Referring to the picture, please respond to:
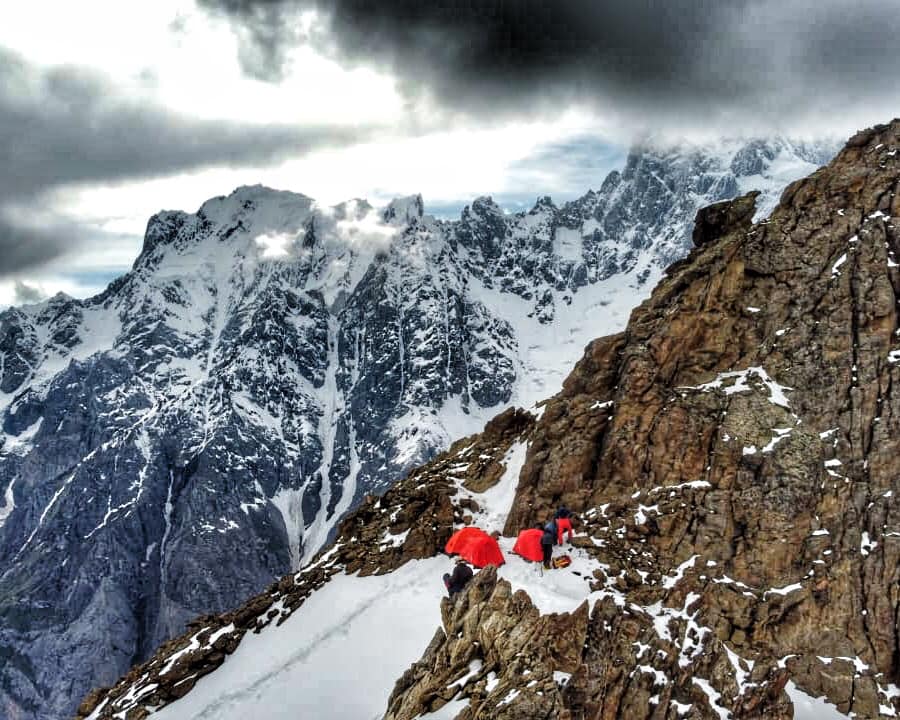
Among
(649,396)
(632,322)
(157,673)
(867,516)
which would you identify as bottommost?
(157,673)

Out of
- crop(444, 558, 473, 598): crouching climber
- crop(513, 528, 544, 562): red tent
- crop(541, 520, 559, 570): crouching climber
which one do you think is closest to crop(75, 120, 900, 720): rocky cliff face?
crop(444, 558, 473, 598): crouching climber

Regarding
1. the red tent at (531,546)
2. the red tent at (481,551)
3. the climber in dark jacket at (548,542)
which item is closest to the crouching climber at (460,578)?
the red tent at (481,551)

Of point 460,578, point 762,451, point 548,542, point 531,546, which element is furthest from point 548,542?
point 762,451

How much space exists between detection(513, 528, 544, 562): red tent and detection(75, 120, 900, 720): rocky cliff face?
248cm

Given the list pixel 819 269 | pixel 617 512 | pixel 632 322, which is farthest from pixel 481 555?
pixel 819 269

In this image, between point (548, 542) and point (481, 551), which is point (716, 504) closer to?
point (548, 542)

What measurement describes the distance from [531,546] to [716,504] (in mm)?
9520

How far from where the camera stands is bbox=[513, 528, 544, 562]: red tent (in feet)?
103

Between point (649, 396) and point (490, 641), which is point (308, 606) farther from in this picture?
point (649, 396)

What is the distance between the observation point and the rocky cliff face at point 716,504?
24500 millimetres

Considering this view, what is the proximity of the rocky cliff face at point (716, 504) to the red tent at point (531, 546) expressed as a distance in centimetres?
248

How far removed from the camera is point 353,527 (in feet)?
157

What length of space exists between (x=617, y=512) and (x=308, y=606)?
19174mm

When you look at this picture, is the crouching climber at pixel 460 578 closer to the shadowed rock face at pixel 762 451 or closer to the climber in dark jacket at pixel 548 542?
the climber in dark jacket at pixel 548 542
